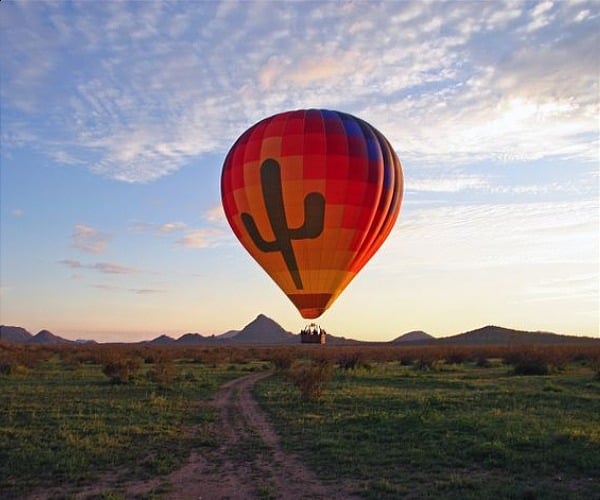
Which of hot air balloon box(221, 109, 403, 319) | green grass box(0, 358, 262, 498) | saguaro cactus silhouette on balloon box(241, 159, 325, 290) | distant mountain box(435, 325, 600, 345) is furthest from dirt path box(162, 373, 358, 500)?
distant mountain box(435, 325, 600, 345)

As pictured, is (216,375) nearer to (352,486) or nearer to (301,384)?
(301,384)

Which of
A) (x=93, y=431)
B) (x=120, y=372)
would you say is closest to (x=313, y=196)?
(x=120, y=372)

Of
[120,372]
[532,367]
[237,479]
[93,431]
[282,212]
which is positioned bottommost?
[237,479]

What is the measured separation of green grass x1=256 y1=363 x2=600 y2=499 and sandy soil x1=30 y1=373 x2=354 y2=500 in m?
0.44

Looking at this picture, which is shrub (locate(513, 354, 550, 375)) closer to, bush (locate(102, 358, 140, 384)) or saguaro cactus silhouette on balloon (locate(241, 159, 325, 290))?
saguaro cactus silhouette on balloon (locate(241, 159, 325, 290))

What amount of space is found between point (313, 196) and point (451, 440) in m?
15.6

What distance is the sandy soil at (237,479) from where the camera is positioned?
9383 millimetres

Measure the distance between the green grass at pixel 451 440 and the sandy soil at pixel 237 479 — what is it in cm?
44

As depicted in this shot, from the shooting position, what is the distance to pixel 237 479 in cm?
1028

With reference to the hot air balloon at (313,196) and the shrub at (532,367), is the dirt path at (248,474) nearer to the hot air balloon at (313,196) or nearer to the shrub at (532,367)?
the hot air balloon at (313,196)

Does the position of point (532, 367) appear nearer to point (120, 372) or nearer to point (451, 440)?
point (120, 372)

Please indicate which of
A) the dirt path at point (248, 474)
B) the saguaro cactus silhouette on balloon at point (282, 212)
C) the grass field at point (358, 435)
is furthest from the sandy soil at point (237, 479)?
the saguaro cactus silhouette on balloon at point (282, 212)

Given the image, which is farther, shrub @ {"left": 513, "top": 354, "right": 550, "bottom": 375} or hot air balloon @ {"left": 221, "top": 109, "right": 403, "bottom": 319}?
shrub @ {"left": 513, "top": 354, "right": 550, "bottom": 375}

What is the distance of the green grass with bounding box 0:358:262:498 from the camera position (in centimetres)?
1081
